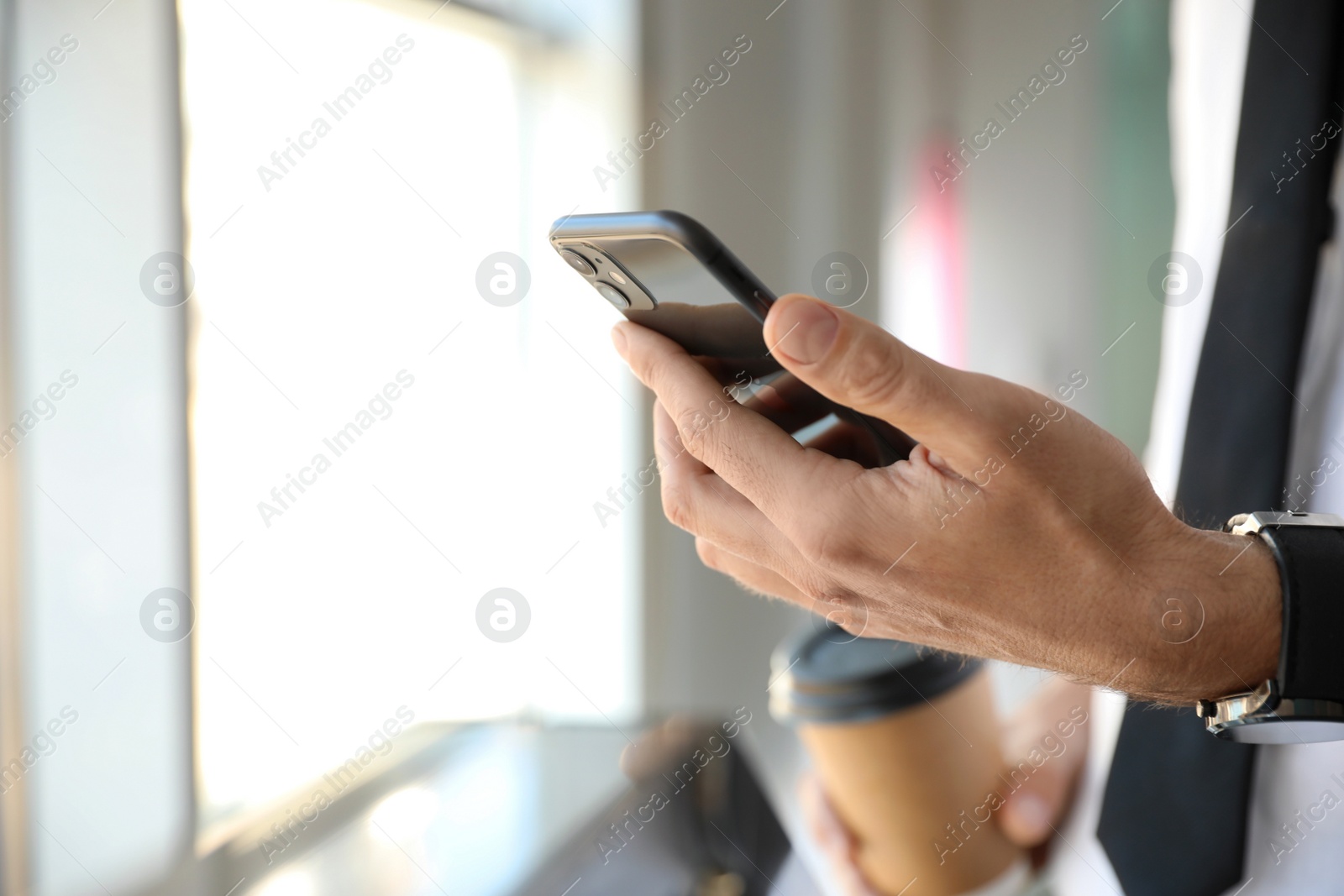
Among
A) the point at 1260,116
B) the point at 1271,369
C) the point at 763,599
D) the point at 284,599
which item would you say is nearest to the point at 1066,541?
the point at 1271,369

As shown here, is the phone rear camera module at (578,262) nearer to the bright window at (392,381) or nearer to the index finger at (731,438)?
the index finger at (731,438)

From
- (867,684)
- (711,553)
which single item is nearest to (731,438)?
(711,553)

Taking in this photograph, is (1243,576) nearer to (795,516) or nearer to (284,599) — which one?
(795,516)

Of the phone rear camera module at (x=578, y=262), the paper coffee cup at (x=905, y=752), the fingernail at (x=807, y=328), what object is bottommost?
the paper coffee cup at (x=905, y=752)

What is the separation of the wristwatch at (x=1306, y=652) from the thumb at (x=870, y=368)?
6.6 inches

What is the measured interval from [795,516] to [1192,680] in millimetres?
180

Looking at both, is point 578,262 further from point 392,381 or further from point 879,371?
point 392,381

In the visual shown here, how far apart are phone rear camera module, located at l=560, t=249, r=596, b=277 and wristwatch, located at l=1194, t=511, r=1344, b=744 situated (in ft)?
1.07

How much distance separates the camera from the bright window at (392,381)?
0.88 metres

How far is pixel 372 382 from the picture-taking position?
3.36 ft

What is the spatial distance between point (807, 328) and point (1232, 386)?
0.33m

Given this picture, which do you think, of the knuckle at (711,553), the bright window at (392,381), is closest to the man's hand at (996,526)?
the knuckle at (711,553)

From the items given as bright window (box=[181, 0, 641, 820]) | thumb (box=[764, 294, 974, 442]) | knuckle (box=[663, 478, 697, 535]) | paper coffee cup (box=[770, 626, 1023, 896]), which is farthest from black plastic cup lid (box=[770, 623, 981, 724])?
bright window (box=[181, 0, 641, 820])

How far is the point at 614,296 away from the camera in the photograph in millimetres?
429
